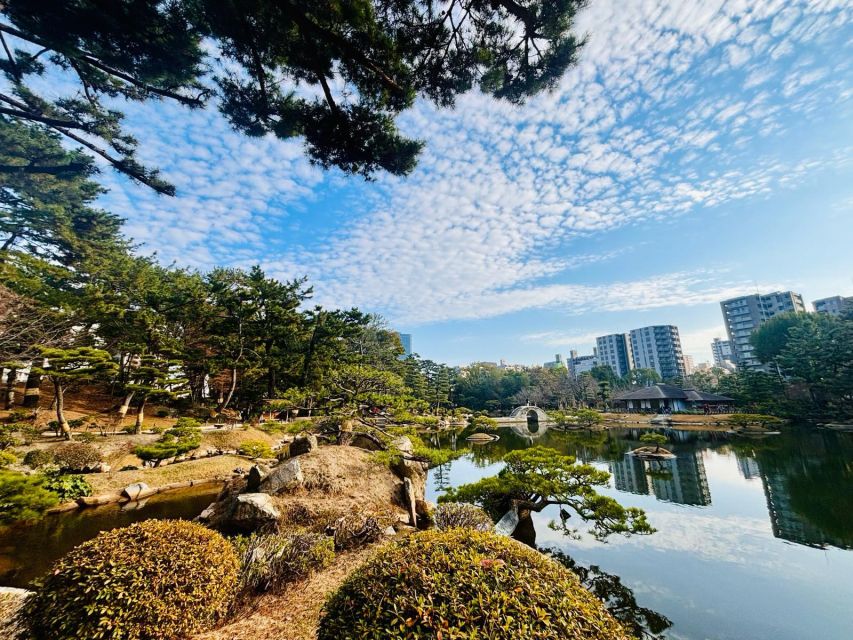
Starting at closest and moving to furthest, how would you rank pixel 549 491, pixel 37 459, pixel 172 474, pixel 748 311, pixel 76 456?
pixel 549 491, pixel 37 459, pixel 76 456, pixel 172 474, pixel 748 311

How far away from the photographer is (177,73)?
5793mm

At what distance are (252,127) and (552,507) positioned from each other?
11067 mm

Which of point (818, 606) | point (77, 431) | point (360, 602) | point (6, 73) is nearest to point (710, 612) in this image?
point (818, 606)

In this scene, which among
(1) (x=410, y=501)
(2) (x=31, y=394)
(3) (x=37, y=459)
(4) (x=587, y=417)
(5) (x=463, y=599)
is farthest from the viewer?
(4) (x=587, y=417)

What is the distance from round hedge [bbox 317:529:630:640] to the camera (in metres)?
1.71

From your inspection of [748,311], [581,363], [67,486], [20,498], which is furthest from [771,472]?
[581,363]

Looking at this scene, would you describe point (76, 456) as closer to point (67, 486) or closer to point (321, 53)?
point (67, 486)

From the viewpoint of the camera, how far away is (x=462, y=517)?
5.43 meters

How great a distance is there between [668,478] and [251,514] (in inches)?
543

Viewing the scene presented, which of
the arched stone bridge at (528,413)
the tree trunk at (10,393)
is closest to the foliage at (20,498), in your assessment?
the tree trunk at (10,393)

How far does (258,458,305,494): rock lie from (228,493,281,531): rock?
0.99m

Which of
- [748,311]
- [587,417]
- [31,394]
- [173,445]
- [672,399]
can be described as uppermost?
[748,311]

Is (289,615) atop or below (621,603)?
atop

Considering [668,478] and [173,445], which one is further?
[668,478]
